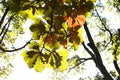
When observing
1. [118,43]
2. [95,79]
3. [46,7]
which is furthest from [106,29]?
[46,7]

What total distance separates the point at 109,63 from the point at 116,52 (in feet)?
9.73

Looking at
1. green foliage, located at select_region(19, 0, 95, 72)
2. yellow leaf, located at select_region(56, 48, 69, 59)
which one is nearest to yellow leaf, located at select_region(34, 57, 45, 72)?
green foliage, located at select_region(19, 0, 95, 72)

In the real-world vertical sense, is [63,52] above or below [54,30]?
below

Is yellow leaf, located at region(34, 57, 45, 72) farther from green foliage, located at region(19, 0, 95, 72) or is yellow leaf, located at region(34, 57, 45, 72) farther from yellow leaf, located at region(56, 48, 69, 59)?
yellow leaf, located at region(56, 48, 69, 59)

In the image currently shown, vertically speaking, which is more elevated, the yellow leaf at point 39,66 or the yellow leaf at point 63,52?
the yellow leaf at point 63,52

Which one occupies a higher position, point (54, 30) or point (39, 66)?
point (54, 30)

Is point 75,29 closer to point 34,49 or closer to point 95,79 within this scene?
point 34,49

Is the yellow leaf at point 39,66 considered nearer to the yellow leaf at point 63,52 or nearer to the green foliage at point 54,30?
the green foliage at point 54,30

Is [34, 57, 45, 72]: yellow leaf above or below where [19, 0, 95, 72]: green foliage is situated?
below

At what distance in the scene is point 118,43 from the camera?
17.7m

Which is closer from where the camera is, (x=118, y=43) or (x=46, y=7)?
(x=46, y=7)

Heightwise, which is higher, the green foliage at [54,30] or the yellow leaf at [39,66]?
the green foliage at [54,30]

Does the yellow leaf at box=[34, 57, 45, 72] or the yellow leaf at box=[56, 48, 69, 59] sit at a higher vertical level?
the yellow leaf at box=[56, 48, 69, 59]

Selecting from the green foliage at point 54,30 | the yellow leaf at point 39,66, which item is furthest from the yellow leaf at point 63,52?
the yellow leaf at point 39,66
